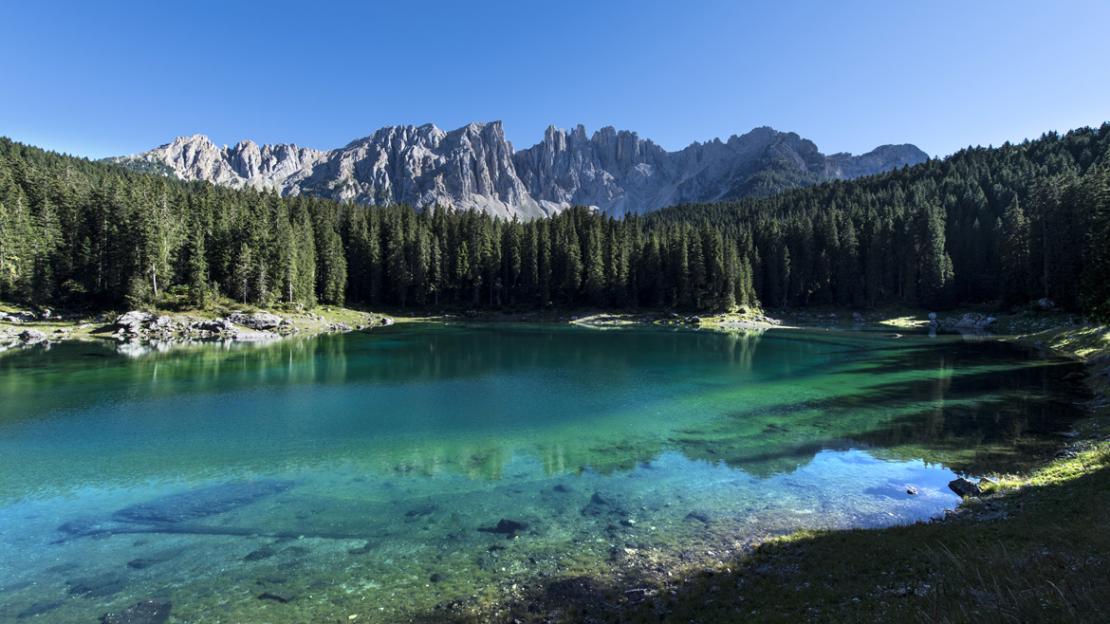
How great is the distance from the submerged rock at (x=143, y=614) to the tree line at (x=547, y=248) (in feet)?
278

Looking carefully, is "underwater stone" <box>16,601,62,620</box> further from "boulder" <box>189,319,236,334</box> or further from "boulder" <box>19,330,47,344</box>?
"boulder" <box>189,319,236,334</box>

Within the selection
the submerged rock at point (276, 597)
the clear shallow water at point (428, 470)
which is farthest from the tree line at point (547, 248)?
the submerged rock at point (276, 597)

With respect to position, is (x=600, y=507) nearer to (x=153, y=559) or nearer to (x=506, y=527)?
(x=506, y=527)

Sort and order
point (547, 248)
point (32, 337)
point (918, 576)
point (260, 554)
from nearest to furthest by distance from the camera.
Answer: point (918, 576)
point (260, 554)
point (32, 337)
point (547, 248)

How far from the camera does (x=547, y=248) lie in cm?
12556

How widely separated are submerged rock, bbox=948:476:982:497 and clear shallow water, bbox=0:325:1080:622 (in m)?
0.42

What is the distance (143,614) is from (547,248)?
115794 mm

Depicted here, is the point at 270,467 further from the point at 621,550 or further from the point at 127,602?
the point at 621,550

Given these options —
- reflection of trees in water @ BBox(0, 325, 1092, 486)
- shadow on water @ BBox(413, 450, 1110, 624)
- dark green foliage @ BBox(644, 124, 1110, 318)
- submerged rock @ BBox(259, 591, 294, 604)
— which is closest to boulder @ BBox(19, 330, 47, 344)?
reflection of trees in water @ BBox(0, 325, 1092, 486)

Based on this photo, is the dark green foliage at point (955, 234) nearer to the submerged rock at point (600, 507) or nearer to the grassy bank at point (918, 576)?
the grassy bank at point (918, 576)

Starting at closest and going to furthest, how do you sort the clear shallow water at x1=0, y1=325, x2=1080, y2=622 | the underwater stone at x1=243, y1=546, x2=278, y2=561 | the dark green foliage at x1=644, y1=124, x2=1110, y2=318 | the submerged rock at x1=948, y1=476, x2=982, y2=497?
the clear shallow water at x1=0, y1=325, x2=1080, y2=622 < the underwater stone at x1=243, y1=546, x2=278, y2=561 < the submerged rock at x1=948, y1=476, x2=982, y2=497 < the dark green foliage at x1=644, y1=124, x2=1110, y2=318

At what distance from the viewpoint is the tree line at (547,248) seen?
8350 cm

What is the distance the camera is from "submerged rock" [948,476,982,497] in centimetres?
1788

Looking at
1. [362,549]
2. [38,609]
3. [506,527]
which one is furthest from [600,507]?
[38,609]
